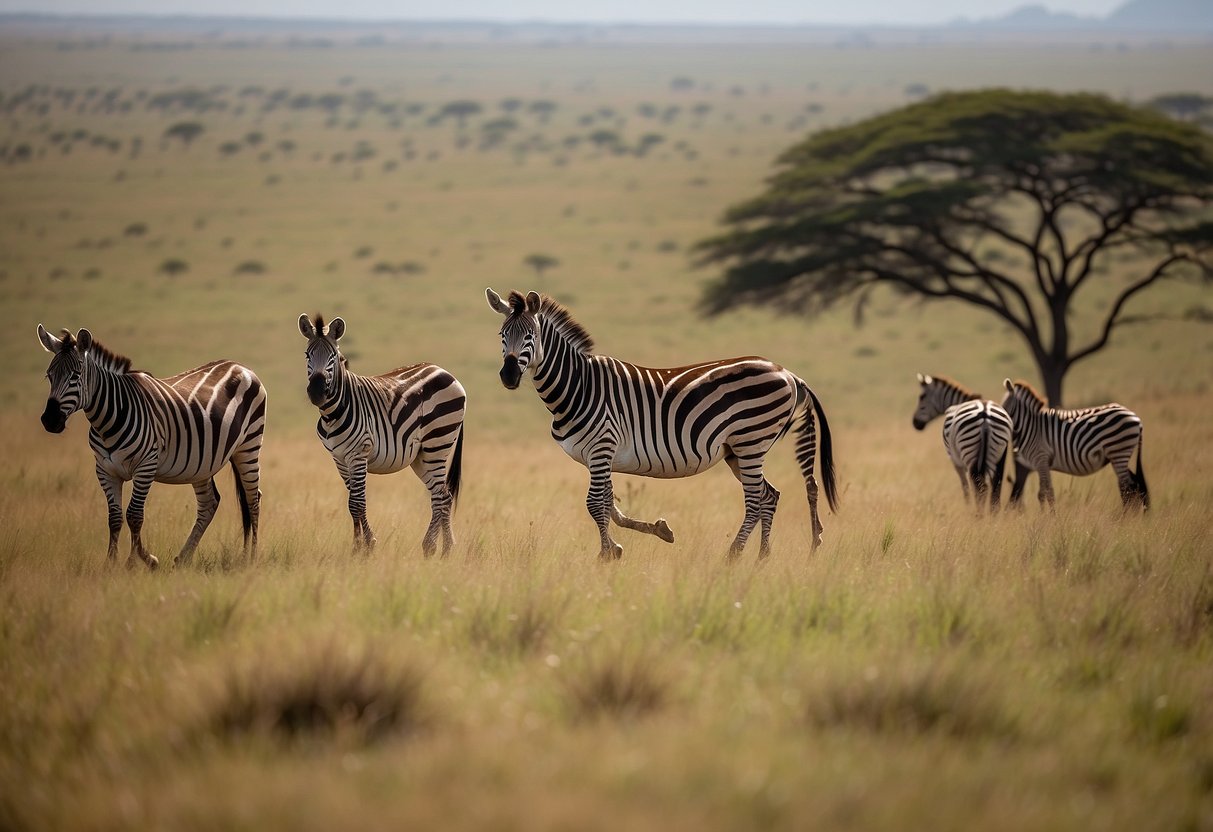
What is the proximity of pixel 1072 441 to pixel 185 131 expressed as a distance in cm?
6827

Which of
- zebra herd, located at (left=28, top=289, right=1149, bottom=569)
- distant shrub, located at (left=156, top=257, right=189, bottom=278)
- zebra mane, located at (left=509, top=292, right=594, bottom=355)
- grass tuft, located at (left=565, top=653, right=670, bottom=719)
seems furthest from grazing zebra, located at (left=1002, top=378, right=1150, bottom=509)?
distant shrub, located at (left=156, top=257, right=189, bottom=278)

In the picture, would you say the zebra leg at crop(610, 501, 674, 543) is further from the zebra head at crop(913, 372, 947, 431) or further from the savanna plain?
the zebra head at crop(913, 372, 947, 431)

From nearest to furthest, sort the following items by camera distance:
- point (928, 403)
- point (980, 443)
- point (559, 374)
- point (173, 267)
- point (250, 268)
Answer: point (559, 374) < point (980, 443) < point (928, 403) < point (173, 267) < point (250, 268)

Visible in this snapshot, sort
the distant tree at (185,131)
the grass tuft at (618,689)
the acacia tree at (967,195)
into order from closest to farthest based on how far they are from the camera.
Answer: the grass tuft at (618,689)
the acacia tree at (967,195)
the distant tree at (185,131)

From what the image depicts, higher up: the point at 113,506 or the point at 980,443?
the point at 980,443

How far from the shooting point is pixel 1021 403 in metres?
11.5

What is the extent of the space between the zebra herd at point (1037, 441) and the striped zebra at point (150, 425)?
21.2 feet

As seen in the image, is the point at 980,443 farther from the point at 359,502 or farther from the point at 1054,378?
the point at 1054,378

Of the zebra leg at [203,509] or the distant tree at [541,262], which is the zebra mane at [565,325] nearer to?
the zebra leg at [203,509]

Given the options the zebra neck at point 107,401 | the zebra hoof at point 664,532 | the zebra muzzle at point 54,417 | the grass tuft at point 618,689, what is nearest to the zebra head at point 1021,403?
the zebra hoof at point 664,532

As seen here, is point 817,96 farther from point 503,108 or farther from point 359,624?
point 359,624

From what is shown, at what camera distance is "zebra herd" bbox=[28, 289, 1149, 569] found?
8.18 m

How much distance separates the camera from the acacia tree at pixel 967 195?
18.7m

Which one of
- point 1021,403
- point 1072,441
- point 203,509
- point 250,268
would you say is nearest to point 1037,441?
point 1072,441
